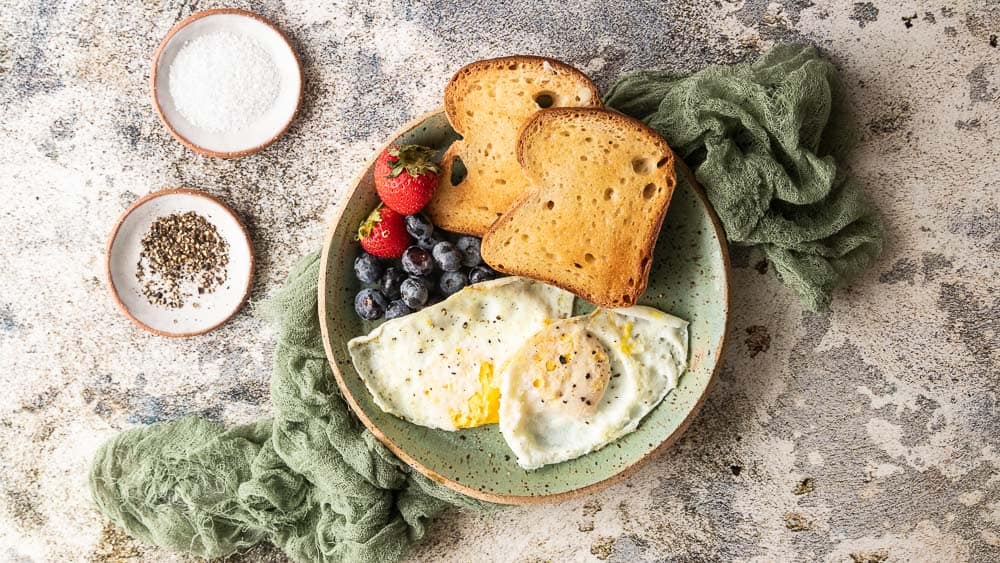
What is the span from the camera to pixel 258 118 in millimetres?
1973

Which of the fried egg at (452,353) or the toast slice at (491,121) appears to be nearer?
the toast slice at (491,121)

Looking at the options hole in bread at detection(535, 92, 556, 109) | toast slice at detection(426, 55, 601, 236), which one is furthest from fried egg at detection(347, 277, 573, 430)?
hole in bread at detection(535, 92, 556, 109)

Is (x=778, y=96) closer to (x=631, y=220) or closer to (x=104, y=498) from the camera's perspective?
(x=631, y=220)

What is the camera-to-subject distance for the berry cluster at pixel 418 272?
5.76 feet

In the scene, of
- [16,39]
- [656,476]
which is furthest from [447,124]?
[16,39]

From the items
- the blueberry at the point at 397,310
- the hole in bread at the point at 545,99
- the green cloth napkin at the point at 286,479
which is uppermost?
the hole in bread at the point at 545,99

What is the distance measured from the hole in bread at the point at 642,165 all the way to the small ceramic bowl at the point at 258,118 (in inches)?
37.5

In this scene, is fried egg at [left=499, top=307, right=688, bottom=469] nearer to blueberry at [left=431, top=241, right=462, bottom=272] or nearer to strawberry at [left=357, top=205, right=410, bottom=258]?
blueberry at [left=431, top=241, right=462, bottom=272]

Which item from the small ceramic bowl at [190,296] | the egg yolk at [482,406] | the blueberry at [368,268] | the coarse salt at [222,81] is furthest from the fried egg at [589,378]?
the coarse salt at [222,81]

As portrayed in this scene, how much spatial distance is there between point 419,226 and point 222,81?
725 millimetres

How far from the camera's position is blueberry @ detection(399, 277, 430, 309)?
1.76 m

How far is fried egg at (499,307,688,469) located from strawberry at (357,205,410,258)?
0.40 m

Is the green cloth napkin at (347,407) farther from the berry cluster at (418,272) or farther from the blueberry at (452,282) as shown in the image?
the blueberry at (452,282)

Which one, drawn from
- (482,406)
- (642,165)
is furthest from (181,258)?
(642,165)
